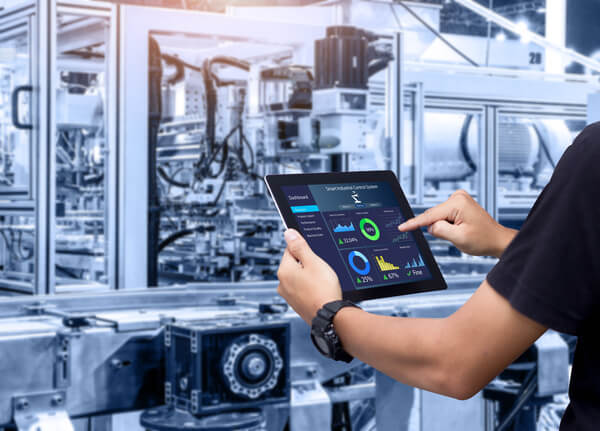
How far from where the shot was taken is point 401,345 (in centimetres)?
77

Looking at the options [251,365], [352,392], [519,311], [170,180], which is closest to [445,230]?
[519,311]

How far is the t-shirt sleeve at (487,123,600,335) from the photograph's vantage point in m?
A: 0.65

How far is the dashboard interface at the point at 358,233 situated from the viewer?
3.16ft

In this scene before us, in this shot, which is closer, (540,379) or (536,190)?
(540,379)

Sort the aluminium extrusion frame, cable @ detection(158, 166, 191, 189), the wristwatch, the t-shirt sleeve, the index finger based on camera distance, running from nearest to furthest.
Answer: the t-shirt sleeve → the wristwatch → the index finger → the aluminium extrusion frame → cable @ detection(158, 166, 191, 189)

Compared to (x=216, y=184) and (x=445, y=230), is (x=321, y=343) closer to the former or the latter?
(x=445, y=230)

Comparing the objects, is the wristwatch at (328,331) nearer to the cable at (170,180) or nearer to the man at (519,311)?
the man at (519,311)

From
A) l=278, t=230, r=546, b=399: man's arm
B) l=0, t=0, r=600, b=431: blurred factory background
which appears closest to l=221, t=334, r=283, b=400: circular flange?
l=0, t=0, r=600, b=431: blurred factory background

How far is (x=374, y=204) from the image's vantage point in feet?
3.51

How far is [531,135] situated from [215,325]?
488 cm

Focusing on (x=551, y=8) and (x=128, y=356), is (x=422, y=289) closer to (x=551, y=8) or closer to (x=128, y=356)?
(x=128, y=356)

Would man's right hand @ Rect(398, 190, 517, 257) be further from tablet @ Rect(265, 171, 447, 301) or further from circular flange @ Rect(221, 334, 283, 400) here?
circular flange @ Rect(221, 334, 283, 400)

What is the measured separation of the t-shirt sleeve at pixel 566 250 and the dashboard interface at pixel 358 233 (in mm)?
308

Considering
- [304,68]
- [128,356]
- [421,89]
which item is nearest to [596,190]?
[128,356]
